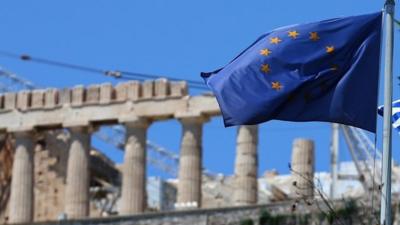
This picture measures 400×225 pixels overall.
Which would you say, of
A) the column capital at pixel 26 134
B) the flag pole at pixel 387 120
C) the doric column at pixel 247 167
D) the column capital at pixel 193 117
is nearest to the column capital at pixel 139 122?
the column capital at pixel 193 117

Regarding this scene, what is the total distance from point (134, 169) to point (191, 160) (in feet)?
8.13

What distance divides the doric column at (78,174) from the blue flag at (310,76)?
133 ft

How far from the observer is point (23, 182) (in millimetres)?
75375

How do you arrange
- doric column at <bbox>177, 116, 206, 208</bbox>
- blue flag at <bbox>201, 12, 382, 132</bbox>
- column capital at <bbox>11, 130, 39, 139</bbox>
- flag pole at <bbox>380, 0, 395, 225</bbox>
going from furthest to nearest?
column capital at <bbox>11, 130, 39, 139</bbox>, doric column at <bbox>177, 116, 206, 208</bbox>, blue flag at <bbox>201, 12, 382, 132</bbox>, flag pole at <bbox>380, 0, 395, 225</bbox>

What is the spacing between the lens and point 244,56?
33219mm

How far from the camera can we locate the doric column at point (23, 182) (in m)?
75.1

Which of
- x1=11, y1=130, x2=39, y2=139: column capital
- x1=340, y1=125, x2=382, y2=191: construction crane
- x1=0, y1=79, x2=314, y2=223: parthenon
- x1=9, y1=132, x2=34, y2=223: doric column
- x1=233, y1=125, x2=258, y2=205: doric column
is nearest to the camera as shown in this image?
x1=233, y1=125, x2=258, y2=205: doric column

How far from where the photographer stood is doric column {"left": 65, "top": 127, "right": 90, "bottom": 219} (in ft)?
241

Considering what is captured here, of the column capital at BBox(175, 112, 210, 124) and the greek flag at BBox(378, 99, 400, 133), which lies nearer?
the greek flag at BBox(378, 99, 400, 133)

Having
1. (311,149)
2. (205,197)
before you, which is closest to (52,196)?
(205,197)

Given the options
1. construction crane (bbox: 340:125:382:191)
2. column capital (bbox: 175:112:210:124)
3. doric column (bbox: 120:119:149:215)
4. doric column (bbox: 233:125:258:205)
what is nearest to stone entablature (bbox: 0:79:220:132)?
column capital (bbox: 175:112:210:124)

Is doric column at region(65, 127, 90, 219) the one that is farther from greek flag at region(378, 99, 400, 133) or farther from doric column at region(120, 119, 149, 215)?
greek flag at region(378, 99, 400, 133)

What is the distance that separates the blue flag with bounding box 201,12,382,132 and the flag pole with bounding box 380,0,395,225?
83 cm

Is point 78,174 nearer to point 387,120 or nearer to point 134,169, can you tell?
point 134,169
